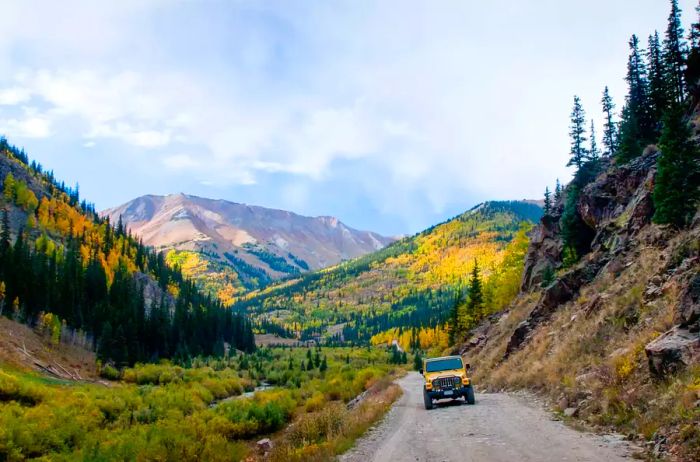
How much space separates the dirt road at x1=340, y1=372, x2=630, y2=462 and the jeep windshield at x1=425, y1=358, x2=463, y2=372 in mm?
4036

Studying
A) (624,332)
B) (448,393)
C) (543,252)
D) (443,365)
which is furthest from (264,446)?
(543,252)

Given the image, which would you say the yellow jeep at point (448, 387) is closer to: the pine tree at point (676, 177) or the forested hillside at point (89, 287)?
the pine tree at point (676, 177)

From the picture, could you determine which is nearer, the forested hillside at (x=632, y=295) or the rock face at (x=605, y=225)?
the forested hillside at (x=632, y=295)

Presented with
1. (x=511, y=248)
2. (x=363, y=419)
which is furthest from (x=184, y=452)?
(x=511, y=248)

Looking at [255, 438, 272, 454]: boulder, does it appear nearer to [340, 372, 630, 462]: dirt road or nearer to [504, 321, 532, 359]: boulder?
[340, 372, 630, 462]: dirt road

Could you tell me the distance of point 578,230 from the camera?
52.1 metres

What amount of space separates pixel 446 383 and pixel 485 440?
10.8 meters

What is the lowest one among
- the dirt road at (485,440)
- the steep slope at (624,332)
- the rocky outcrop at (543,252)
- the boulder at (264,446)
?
the boulder at (264,446)

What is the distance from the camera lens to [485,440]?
14.9 metres

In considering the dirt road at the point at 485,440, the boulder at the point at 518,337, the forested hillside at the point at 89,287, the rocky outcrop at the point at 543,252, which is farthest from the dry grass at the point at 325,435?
the forested hillside at the point at 89,287

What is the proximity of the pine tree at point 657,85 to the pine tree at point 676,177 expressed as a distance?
2423 centimetres

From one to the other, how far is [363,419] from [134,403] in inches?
1133

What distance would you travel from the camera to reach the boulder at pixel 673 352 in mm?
13703

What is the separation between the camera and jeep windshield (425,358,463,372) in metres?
26.7
